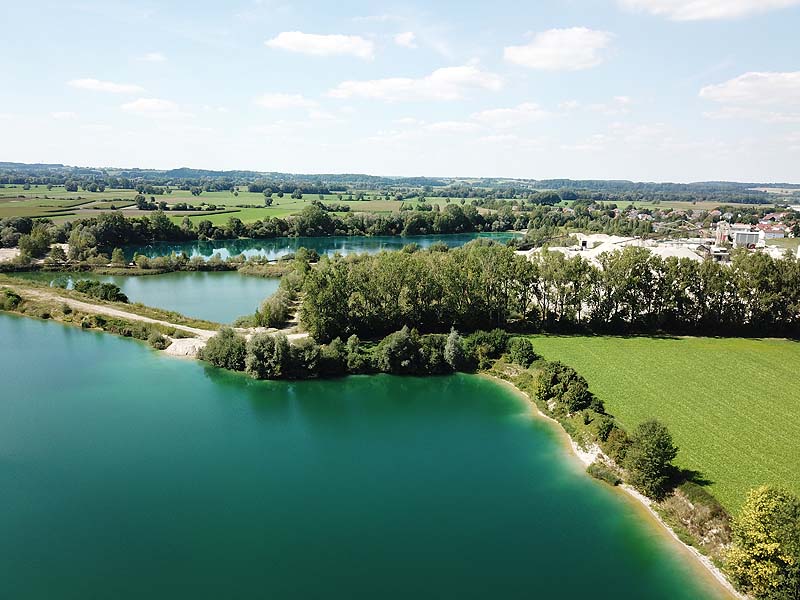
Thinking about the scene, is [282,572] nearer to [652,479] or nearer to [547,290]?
[652,479]

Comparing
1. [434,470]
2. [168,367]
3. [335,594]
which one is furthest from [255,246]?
[335,594]

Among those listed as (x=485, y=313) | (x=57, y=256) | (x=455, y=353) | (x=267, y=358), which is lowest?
(x=267, y=358)

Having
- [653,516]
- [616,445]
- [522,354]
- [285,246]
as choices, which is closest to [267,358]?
[522,354]

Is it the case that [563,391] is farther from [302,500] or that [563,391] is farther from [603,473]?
[302,500]

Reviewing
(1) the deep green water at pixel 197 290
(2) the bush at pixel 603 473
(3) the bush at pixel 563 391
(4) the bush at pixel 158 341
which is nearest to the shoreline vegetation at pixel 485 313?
(3) the bush at pixel 563 391

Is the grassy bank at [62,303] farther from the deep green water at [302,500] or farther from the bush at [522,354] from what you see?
the bush at [522,354]

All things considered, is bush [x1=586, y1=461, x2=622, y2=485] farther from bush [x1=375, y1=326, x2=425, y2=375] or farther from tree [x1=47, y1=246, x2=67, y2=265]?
tree [x1=47, y1=246, x2=67, y2=265]

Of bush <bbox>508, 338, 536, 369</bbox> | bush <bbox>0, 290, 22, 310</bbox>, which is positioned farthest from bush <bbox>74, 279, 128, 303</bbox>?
bush <bbox>508, 338, 536, 369</bbox>
